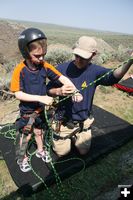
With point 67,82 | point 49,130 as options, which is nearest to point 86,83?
point 67,82

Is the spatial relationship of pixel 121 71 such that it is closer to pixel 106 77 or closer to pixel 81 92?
pixel 106 77

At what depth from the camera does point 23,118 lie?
174 inches

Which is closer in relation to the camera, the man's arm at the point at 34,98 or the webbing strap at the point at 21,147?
the man's arm at the point at 34,98

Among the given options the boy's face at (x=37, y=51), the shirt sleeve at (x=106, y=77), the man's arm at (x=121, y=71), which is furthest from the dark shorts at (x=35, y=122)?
the man's arm at (x=121, y=71)

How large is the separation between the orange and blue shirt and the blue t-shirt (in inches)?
12.9

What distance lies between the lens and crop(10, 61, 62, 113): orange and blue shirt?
4090 millimetres

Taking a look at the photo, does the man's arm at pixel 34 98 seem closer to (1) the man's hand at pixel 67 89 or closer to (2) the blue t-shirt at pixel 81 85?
(1) the man's hand at pixel 67 89

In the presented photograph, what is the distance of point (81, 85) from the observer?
4621 millimetres

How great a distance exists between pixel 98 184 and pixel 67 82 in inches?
73.6

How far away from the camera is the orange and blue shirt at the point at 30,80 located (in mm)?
4090

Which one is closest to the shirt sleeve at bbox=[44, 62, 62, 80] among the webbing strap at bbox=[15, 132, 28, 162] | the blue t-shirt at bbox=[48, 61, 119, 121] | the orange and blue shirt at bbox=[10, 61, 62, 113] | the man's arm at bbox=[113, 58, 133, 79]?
the orange and blue shirt at bbox=[10, 61, 62, 113]

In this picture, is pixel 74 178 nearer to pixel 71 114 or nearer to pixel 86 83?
pixel 71 114

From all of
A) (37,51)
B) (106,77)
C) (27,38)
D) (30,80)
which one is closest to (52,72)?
(30,80)

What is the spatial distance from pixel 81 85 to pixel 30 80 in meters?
0.98
